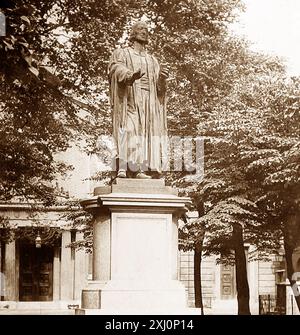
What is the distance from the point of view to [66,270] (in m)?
31.1

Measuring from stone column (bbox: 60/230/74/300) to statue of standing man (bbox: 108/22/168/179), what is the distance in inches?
842

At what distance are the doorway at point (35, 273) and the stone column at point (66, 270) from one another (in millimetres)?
654

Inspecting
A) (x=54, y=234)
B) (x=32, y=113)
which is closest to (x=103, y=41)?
(x=32, y=113)

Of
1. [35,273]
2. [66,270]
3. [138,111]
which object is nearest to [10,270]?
[35,273]

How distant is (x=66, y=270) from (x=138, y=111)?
2197cm

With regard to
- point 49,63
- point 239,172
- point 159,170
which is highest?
point 49,63

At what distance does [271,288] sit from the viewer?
31.7 meters

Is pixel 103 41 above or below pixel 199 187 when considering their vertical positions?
above

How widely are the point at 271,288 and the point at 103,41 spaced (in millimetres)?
17083

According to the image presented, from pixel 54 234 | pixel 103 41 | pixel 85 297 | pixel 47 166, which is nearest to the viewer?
pixel 85 297

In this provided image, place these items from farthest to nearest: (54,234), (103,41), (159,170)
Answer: (54,234)
(103,41)
(159,170)

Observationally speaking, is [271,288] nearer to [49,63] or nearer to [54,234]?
[54,234]

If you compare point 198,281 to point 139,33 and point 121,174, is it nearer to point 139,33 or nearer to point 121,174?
point 121,174

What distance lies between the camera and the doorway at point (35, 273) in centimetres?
3088
